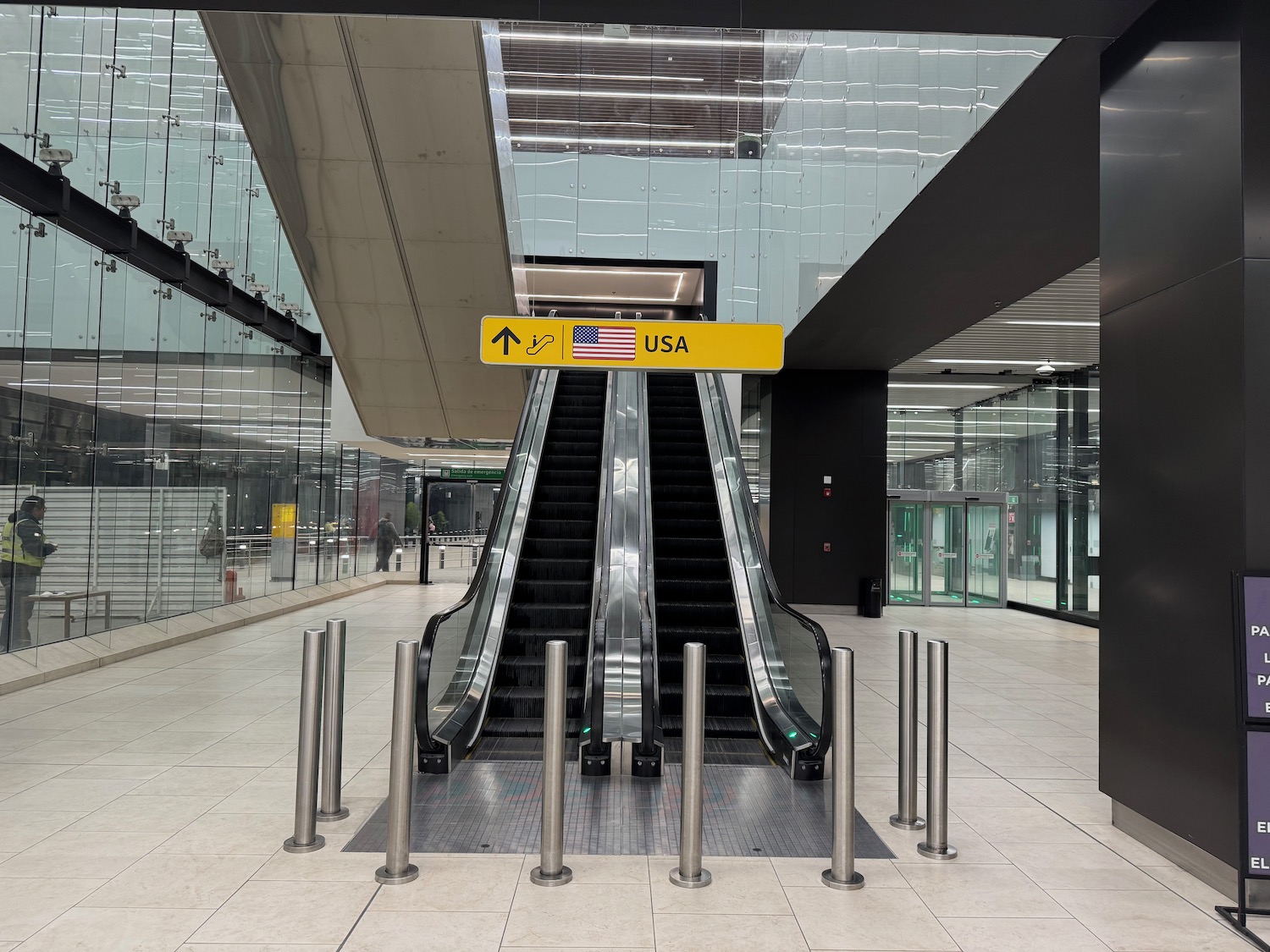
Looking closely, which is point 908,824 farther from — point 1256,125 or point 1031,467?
point 1031,467

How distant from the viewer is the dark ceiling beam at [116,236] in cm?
769

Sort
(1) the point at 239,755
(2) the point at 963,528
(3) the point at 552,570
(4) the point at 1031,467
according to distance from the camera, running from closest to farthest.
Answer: (1) the point at 239,755 → (3) the point at 552,570 → (4) the point at 1031,467 → (2) the point at 963,528

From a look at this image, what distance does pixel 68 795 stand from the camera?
4629 mm

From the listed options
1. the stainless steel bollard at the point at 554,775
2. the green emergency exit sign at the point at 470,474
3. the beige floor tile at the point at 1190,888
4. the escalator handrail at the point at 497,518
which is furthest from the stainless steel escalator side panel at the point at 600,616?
the green emergency exit sign at the point at 470,474

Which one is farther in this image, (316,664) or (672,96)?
(672,96)

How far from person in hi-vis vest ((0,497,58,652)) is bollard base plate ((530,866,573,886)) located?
6460 mm

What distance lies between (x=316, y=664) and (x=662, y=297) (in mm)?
17386

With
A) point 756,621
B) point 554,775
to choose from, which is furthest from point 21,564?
point 554,775

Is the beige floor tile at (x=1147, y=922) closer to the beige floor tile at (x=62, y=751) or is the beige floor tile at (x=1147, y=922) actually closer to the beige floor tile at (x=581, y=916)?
the beige floor tile at (x=581, y=916)

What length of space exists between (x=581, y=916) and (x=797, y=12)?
4.29 metres

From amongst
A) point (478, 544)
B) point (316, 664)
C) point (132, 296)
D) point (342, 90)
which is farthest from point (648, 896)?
point (478, 544)

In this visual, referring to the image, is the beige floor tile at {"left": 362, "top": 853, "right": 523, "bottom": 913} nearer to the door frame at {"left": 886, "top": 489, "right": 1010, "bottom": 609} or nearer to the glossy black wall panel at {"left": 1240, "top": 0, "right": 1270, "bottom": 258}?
the glossy black wall panel at {"left": 1240, "top": 0, "right": 1270, "bottom": 258}

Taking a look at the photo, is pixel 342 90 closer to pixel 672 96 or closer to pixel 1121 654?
pixel 1121 654

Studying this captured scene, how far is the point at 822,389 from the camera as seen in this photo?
14.6 metres
